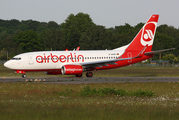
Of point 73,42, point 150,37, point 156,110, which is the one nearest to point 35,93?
point 156,110

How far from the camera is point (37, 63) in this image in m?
35.9

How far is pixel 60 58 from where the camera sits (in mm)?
36656

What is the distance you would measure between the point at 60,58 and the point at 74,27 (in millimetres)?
109803

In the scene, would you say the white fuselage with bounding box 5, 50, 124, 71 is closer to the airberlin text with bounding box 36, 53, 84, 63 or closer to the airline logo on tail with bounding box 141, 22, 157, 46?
the airberlin text with bounding box 36, 53, 84, 63

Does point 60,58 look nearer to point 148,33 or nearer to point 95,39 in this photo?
point 148,33

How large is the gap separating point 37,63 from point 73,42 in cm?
10886

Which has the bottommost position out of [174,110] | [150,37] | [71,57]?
[174,110]

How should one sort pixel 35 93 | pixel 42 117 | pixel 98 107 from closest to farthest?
pixel 42 117
pixel 98 107
pixel 35 93

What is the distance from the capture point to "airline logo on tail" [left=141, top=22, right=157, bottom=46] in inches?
1588

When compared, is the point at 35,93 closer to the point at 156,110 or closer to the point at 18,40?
the point at 156,110

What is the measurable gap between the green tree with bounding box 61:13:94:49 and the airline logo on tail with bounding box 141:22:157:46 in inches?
4050

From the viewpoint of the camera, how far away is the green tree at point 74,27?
473 feet

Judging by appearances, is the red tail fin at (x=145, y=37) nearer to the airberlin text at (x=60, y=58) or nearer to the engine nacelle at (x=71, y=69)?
the airberlin text at (x=60, y=58)

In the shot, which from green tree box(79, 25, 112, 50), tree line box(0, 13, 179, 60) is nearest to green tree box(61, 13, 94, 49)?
tree line box(0, 13, 179, 60)
